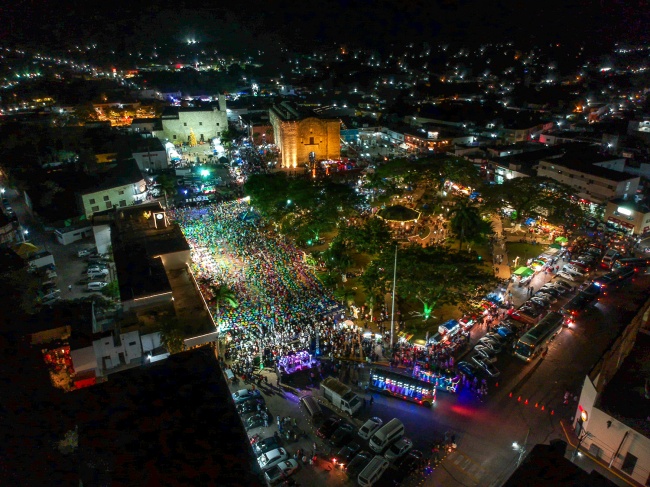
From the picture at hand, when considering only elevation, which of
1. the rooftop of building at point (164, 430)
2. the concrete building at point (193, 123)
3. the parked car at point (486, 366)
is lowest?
the parked car at point (486, 366)

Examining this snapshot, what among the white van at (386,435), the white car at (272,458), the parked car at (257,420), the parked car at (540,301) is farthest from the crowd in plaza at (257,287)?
the parked car at (540,301)

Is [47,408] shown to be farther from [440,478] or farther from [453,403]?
[453,403]

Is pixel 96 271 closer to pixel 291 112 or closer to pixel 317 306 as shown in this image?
pixel 317 306

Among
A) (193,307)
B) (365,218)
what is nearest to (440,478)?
(193,307)

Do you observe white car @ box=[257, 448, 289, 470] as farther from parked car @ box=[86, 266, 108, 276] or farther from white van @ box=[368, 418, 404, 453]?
parked car @ box=[86, 266, 108, 276]

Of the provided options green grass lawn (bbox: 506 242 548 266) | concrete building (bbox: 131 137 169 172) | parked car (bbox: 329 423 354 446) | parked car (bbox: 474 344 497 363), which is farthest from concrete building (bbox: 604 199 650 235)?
concrete building (bbox: 131 137 169 172)

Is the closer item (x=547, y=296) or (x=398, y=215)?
(x=547, y=296)

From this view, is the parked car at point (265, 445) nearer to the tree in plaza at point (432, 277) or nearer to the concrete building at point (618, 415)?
the tree in plaza at point (432, 277)

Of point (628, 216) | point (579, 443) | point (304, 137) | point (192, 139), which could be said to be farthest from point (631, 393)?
point (192, 139)
